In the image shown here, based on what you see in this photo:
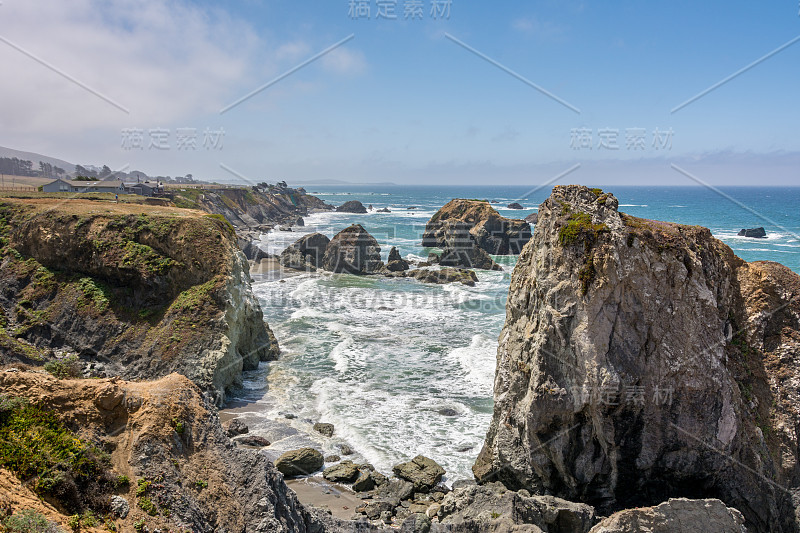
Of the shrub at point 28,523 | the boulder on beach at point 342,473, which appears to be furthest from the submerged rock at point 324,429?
the shrub at point 28,523

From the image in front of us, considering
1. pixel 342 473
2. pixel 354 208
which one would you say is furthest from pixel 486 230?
pixel 354 208

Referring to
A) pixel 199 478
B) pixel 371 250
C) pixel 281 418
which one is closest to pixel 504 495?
pixel 199 478

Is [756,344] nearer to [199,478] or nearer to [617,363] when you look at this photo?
[617,363]

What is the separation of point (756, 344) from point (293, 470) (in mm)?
14935

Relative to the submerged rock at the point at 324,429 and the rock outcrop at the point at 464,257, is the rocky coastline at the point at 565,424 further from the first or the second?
the rock outcrop at the point at 464,257

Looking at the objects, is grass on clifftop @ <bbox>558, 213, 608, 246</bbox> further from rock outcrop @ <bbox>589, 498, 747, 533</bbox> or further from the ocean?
the ocean

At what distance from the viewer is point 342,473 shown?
1692 centimetres

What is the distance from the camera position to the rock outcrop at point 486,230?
236 ft

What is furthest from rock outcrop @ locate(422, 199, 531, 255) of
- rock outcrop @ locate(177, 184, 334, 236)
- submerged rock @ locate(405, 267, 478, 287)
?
rock outcrop @ locate(177, 184, 334, 236)

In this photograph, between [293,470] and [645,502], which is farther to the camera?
[293,470]

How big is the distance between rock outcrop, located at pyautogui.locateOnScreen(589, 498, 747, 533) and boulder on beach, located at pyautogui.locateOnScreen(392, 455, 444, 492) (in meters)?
7.52

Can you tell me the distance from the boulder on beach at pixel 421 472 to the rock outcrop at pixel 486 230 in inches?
2103

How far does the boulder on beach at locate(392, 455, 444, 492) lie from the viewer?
16.4 meters

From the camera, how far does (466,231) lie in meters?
69.5
